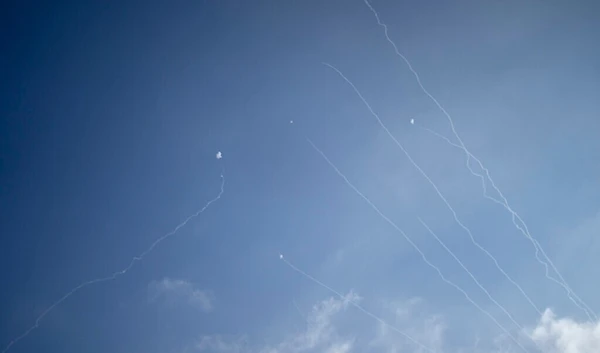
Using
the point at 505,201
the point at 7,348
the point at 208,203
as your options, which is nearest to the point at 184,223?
the point at 208,203

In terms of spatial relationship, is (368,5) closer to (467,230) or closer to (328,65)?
(328,65)

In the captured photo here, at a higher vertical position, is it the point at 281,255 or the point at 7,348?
the point at 281,255

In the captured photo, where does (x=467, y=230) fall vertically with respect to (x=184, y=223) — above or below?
below

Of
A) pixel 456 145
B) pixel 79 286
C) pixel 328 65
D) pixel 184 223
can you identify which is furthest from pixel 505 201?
pixel 79 286

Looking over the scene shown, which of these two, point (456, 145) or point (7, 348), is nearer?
point (7, 348)

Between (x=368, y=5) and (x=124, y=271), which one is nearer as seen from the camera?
(x=368, y=5)

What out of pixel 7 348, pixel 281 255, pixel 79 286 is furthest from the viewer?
pixel 281 255

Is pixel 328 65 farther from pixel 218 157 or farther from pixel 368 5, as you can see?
pixel 218 157

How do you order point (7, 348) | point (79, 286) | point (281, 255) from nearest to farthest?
point (7, 348) < point (79, 286) < point (281, 255)

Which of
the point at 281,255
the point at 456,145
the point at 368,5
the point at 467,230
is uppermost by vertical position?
the point at 368,5
